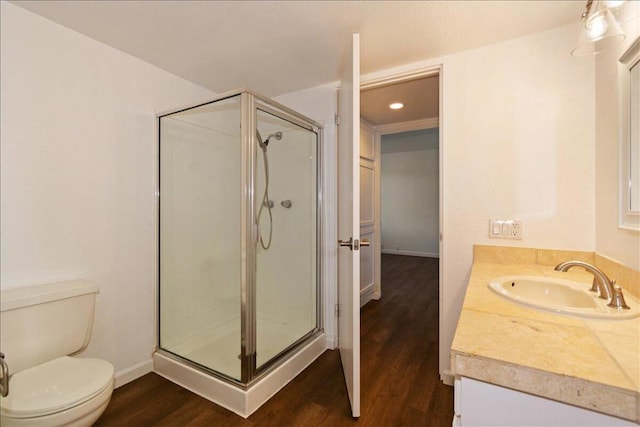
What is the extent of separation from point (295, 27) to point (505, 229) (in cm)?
171

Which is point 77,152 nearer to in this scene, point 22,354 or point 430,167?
point 22,354

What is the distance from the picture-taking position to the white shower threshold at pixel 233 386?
1.60m

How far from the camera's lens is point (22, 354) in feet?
4.48

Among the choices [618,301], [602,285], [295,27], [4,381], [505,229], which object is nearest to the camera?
[618,301]

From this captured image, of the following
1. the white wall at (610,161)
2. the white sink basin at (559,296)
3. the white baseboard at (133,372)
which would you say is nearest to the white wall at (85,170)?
the white baseboard at (133,372)

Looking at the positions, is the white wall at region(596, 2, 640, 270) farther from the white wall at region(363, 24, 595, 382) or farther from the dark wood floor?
the dark wood floor

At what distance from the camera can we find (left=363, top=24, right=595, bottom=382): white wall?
154 centimetres

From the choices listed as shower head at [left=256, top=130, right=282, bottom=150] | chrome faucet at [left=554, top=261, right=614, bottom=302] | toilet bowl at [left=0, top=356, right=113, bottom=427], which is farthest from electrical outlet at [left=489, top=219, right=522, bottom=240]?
toilet bowl at [left=0, top=356, right=113, bottom=427]

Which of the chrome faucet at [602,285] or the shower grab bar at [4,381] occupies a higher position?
the chrome faucet at [602,285]

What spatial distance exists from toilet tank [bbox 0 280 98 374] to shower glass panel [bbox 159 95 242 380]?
0.55 meters

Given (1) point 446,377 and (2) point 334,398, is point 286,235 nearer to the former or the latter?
(2) point 334,398

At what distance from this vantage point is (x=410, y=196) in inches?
254

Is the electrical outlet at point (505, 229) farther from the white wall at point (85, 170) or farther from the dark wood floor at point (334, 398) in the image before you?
the white wall at point (85, 170)

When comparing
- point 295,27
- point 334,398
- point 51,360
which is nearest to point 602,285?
point 334,398
